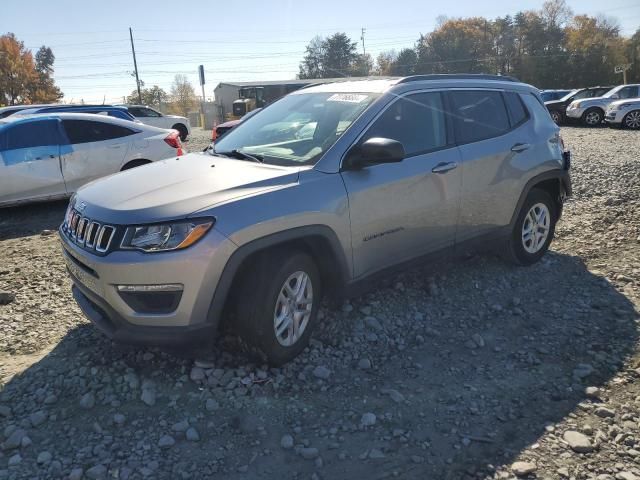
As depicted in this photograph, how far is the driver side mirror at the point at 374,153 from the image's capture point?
3.47 metres

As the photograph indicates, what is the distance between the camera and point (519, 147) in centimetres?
485

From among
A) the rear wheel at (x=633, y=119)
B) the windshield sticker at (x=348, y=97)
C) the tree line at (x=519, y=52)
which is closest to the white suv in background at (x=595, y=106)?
the rear wheel at (x=633, y=119)

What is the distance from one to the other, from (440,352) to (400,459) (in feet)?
3.87

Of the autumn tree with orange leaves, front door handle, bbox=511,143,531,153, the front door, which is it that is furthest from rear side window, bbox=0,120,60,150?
the autumn tree with orange leaves

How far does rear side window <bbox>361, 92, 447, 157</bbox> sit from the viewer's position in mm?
3928

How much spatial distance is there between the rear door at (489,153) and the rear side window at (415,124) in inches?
8.2

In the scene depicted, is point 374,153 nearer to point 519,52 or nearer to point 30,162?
point 30,162

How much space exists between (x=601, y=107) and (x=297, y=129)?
21808mm

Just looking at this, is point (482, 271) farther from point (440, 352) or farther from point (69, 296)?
point (69, 296)

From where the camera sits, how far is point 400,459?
269 centimetres

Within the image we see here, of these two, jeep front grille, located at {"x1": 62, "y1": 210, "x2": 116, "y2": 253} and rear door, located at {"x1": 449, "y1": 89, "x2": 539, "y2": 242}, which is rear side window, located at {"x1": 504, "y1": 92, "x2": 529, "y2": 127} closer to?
rear door, located at {"x1": 449, "y1": 89, "x2": 539, "y2": 242}

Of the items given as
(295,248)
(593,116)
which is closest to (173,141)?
(295,248)

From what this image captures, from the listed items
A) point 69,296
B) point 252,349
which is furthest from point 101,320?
point 69,296

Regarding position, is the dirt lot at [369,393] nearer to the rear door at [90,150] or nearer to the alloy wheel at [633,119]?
the rear door at [90,150]
